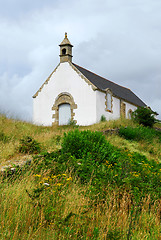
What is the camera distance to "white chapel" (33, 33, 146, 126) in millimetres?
23000

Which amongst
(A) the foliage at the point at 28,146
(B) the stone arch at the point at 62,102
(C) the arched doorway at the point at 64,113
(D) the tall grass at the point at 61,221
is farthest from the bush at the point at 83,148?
(C) the arched doorway at the point at 64,113

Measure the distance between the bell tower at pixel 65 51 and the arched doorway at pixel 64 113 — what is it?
364 centimetres

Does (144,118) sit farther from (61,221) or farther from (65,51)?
(61,221)

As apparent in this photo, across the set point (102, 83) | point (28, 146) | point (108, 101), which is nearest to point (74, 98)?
point (108, 101)

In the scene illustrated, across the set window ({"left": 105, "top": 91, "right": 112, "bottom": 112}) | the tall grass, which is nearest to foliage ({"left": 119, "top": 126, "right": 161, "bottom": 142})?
window ({"left": 105, "top": 91, "right": 112, "bottom": 112})

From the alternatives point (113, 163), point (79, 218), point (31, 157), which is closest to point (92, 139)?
point (113, 163)

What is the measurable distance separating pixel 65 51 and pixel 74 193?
2002cm

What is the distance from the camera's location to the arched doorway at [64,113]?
23938mm

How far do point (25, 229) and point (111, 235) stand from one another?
127 centimetres

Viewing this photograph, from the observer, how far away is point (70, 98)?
24.0 m

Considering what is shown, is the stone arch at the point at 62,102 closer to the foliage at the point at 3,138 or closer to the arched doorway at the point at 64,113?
the arched doorway at the point at 64,113

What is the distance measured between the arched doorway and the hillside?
410 inches

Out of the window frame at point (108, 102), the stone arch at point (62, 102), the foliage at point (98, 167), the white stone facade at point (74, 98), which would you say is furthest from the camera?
the window frame at point (108, 102)

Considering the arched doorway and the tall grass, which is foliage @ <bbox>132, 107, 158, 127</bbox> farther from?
the tall grass
